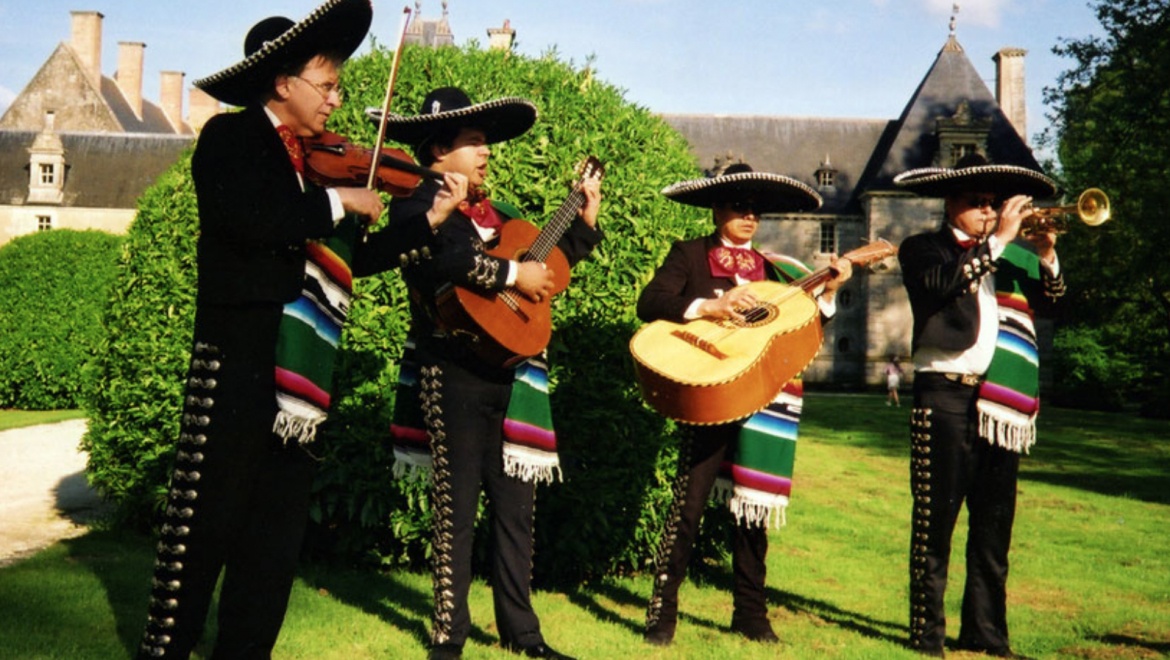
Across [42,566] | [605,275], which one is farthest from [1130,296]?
[42,566]

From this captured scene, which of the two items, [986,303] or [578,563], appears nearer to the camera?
[986,303]

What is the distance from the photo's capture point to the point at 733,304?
209 inches

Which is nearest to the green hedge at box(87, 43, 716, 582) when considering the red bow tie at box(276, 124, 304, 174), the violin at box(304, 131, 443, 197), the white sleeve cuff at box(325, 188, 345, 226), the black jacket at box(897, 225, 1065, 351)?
the black jacket at box(897, 225, 1065, 351)

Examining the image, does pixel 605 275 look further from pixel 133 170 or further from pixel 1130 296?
pixel 133 170

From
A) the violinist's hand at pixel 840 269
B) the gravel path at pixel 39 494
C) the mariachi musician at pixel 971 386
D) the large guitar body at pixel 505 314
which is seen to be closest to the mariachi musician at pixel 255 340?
the large guitar body at pixel 505 314

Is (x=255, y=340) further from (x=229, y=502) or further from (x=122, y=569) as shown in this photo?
(x=122, y=569)

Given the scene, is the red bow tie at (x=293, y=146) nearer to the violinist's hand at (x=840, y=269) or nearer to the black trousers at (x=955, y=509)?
the violinist's hand at (x=840, y=269)

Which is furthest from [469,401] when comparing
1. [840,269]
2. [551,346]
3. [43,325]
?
[43,325]

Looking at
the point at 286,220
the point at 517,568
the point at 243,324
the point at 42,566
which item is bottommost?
the point at 42,566

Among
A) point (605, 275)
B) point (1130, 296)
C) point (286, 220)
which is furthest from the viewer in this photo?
point (1130, 296)

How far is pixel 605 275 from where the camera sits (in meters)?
6.65

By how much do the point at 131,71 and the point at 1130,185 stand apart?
47404 mm

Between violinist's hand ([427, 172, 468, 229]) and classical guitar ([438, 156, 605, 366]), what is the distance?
70 cm

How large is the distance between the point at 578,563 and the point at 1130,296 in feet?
98.9
